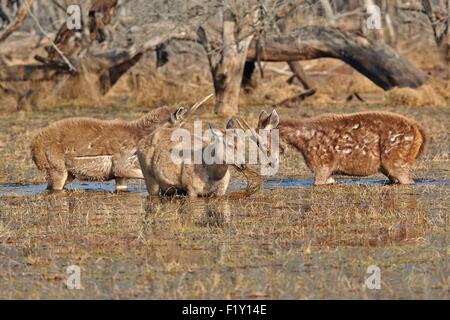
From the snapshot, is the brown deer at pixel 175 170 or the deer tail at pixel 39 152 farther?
the deer tail at pixel 39 152

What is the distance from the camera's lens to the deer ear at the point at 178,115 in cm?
1168

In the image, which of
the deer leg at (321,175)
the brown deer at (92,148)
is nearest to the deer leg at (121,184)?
the brown deer at (92,148)

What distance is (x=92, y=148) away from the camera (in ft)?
38.0

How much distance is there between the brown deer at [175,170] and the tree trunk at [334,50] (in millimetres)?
11406

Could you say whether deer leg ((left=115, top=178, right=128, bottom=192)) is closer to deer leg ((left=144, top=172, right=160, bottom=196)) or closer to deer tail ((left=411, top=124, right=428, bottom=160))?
deer leg ((left=144, top=172, right=160, bottom=196))

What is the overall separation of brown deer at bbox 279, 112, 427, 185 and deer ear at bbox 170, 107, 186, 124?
3.66ft

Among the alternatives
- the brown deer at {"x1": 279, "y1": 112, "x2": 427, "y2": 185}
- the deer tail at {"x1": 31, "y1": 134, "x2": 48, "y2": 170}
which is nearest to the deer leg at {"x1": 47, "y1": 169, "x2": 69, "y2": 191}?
the deer tail at {"x1": 31, "y1": 134, "x2": 48, "y2": 170}

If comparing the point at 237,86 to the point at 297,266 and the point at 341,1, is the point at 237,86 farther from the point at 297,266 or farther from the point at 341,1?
the point at 341,1

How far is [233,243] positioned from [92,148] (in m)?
3.70

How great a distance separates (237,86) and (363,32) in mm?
3523

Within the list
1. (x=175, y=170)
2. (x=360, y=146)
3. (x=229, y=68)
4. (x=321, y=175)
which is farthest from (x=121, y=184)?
(x=229, y=68)

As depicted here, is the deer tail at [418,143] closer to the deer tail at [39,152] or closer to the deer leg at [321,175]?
the deer leg at [321,175]

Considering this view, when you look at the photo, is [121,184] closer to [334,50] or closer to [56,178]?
[56,178]

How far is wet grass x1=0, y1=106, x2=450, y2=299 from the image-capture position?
6871 millimetres
